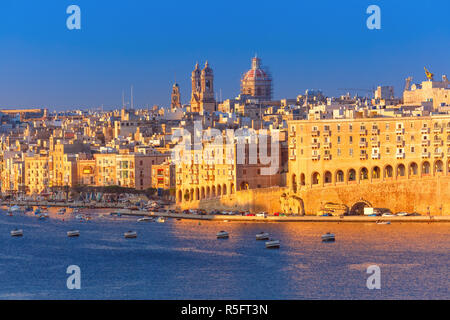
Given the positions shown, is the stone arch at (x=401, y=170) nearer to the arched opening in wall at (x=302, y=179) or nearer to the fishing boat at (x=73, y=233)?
the arched opening in wall at (x=302, y=179)

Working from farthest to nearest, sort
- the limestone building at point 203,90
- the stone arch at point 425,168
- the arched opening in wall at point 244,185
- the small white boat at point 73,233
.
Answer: the limestone building at point 203,90 → the arched opening in wall at point 244,185 → the stone arch at point 425,168 → the small white boat at point 73,233

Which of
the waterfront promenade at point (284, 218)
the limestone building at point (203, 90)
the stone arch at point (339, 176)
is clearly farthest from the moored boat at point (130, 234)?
the limestone building at point (203, 90)

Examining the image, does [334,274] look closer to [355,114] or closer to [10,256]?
[10,256]

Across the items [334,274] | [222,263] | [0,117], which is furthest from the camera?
[0,117]

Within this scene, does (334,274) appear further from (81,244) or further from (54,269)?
(81,244)

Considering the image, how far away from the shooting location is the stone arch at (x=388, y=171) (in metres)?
55.8

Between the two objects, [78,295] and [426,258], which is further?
[426,258]

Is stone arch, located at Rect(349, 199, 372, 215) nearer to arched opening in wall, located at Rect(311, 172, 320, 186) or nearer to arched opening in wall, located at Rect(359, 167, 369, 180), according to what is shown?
arched opening in wall, located at Rect(359, 167, 369, 180)

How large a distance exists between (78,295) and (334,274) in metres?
8.53

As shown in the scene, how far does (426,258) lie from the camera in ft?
136

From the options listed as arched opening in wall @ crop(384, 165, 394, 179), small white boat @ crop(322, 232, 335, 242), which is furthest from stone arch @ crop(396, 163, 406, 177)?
small white boat @ crop(322, 232, 335, 242)

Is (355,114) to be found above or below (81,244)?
above
